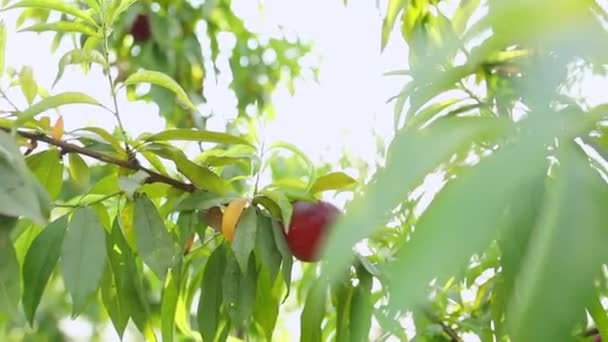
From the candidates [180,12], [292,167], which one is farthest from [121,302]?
[180,12]

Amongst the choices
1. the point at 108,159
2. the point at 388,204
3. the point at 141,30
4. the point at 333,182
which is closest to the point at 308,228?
the point at 333,182

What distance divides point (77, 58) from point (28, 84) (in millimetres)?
33

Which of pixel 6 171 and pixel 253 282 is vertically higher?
pixel 6 171

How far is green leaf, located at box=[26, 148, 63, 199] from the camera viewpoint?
0.58 meters

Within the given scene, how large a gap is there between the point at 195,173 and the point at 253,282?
8cm

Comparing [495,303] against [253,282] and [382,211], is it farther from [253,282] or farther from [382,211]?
[382,211]

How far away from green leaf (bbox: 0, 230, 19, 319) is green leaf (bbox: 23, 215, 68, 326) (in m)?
0.07

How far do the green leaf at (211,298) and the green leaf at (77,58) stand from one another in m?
0.15

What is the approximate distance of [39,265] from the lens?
1.86 feet

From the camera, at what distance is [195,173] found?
1.97 ft

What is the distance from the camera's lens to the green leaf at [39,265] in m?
0.56

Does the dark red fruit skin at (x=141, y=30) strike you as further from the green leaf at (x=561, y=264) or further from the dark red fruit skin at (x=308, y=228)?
the green leaf at (x=561, y=264)

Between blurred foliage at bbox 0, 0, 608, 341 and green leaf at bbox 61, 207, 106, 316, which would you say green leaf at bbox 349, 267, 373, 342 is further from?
green leaf at bbox 61, 207, 106, 316

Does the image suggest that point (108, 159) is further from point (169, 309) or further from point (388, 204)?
point (388, 204)
